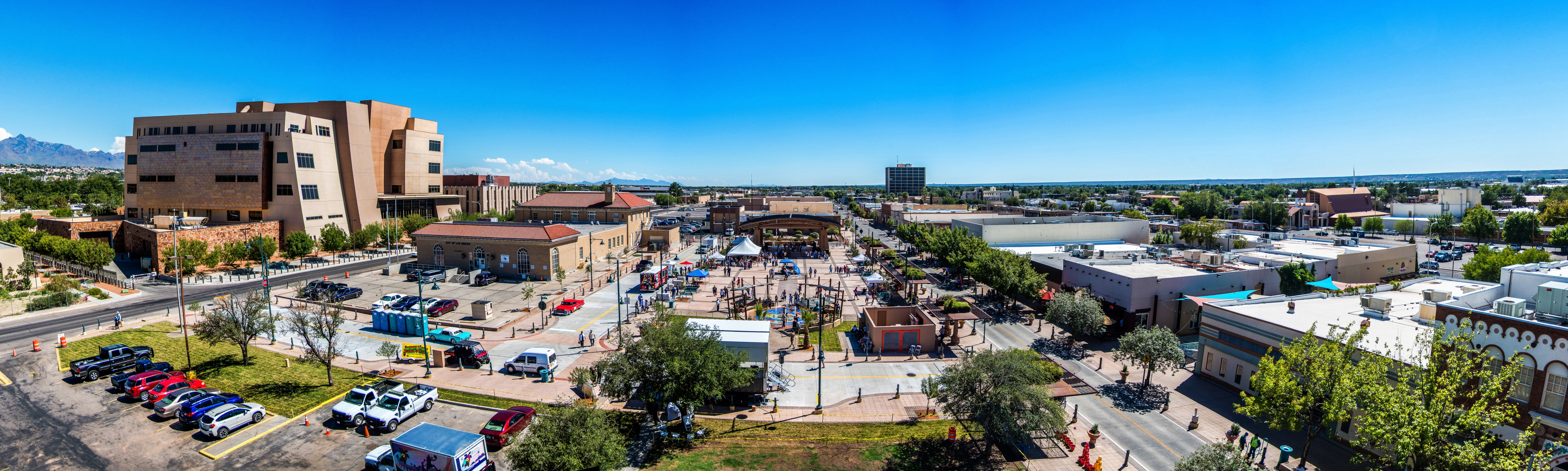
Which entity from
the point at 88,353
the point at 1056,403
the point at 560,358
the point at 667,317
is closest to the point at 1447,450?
the point at 1056,403

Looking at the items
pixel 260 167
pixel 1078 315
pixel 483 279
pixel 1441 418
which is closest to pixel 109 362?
pixel 483 279

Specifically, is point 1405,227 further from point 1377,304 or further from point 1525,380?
point 1525,380

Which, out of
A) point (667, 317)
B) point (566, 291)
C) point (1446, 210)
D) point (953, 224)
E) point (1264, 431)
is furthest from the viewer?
point (1446, 210)

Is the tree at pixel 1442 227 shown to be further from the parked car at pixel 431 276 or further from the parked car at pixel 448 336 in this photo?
the parked car at pixel 431 276

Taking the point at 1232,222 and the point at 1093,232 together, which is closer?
the point at 1093,232

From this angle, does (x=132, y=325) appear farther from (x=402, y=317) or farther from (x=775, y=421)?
(x=775, y=421)

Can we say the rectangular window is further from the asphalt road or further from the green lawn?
the asphalt road

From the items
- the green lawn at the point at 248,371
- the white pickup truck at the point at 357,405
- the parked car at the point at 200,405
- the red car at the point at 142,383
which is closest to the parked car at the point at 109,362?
the green lawn at the point at 248,371
